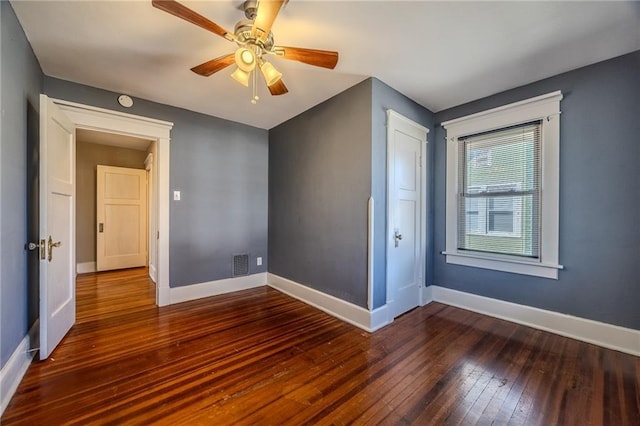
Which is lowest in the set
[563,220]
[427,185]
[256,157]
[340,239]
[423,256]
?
[423,256]

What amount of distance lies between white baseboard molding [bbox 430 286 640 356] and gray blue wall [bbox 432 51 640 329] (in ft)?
0.20

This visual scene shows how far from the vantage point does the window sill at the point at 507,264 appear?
101 inches

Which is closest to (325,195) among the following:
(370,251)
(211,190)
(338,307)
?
(370,251)

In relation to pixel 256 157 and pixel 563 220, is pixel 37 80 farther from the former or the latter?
pixel 563 220

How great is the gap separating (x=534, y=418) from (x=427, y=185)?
2419 millimetres

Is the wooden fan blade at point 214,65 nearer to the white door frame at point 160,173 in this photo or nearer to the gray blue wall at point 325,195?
the gray blue wall at point 325,195

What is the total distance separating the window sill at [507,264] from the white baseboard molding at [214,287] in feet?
8.89

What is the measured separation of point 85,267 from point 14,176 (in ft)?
13.2

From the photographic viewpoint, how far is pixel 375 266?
104 inches

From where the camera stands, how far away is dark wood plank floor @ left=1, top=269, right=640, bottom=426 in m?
1.51

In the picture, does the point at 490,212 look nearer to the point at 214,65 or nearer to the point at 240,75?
the point at 240,75

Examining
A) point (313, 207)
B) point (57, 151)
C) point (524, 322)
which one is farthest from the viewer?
point (313, 207)

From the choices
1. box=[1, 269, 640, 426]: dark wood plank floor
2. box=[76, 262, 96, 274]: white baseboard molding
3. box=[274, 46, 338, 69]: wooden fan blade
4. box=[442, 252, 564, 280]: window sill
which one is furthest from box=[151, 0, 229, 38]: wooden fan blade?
box=[76, 262, 96, 274]: white baseboard molding

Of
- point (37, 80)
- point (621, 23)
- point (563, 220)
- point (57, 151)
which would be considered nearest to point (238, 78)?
point (57, 151)
